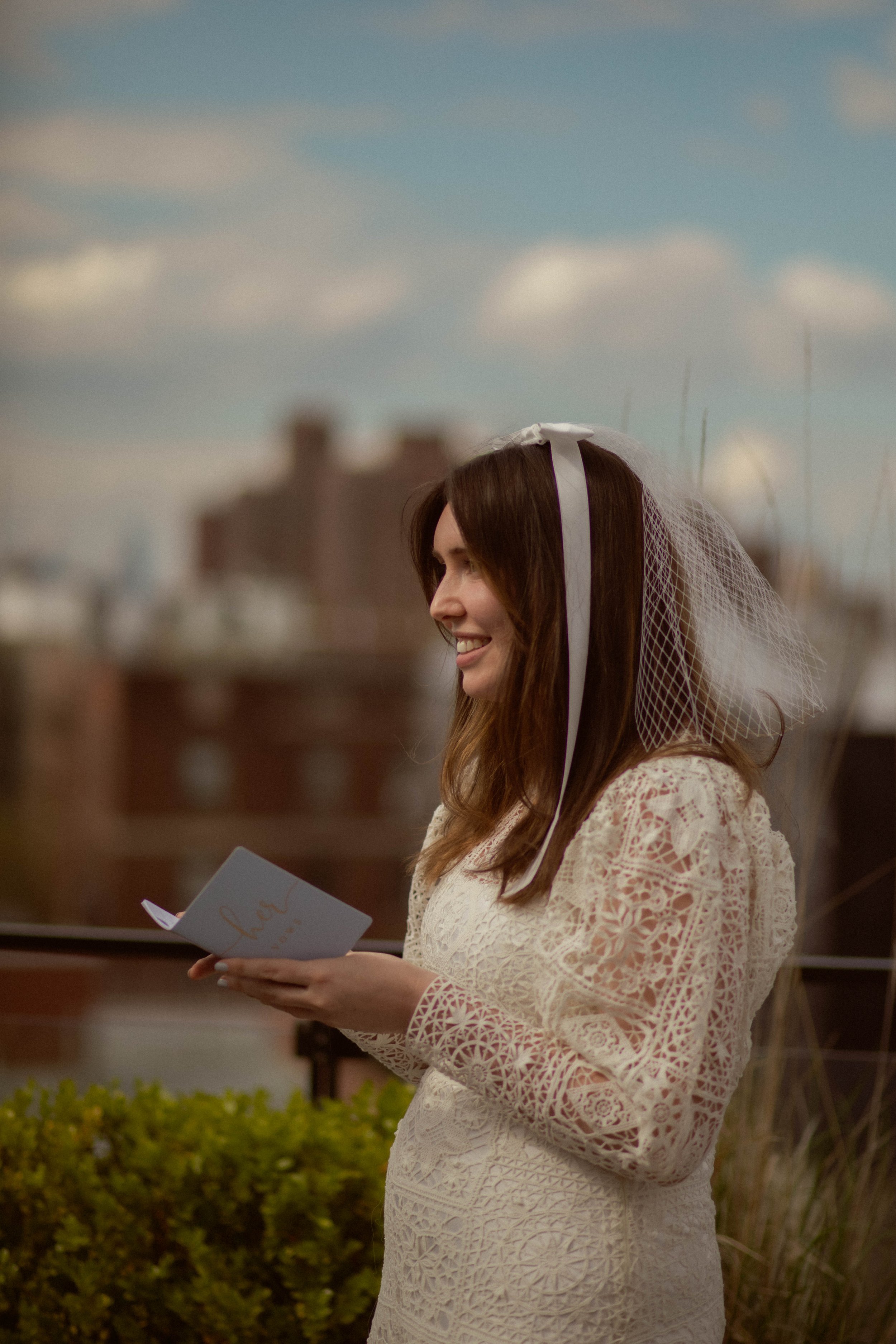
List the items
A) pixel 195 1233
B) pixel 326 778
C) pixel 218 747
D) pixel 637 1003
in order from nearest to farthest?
pixel 637 1003 → pixel 195 1233 → pixel 218 747 → pixel 326 778

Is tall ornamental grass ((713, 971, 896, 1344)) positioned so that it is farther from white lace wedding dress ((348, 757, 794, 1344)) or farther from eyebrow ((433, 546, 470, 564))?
eyebrow ((433, 546, 470, 564))

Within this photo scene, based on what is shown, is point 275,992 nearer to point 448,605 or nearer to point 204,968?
point 204,968

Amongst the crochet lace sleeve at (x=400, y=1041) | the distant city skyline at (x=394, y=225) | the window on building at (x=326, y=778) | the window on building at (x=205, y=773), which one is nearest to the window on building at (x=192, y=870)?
the window on building at (x=205, y=773)

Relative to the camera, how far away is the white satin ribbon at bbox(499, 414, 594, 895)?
1202mm

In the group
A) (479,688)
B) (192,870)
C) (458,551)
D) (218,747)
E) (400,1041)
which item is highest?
(458,551)

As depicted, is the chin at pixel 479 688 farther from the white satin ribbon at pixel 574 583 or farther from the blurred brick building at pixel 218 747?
the blurred brick building at pixel 218 747

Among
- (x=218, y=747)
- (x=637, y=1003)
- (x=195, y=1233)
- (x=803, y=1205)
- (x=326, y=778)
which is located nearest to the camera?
(x=637, y=1003)

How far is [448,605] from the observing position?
4.18 ft

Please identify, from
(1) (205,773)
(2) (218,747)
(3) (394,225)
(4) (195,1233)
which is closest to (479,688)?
(4) (195,1233)

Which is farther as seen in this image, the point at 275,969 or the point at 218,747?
the point at 218,747

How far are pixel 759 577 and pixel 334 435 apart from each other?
5204 centimetres

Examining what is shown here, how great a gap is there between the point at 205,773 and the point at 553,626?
46485 mm

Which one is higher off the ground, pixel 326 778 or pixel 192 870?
pixel 326 778

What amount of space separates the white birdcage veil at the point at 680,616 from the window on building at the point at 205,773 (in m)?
46.2
